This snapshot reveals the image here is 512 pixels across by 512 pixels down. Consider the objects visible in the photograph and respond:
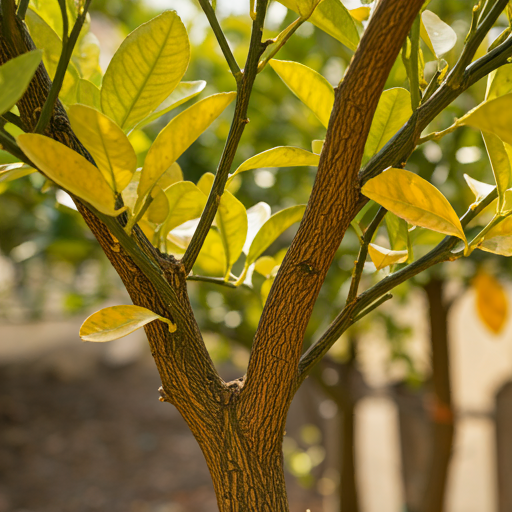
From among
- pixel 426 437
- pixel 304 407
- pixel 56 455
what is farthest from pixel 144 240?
pixel 56 455

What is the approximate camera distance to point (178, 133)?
170 millimetres

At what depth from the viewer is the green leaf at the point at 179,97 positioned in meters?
0.21

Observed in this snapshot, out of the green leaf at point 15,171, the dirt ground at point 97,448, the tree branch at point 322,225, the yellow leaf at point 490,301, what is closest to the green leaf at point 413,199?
the tree branch at point 322,225

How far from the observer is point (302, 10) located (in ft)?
0.61

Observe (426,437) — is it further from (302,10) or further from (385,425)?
(302,10)

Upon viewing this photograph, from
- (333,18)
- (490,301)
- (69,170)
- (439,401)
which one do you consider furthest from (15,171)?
(439,401)

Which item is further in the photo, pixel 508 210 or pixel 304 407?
pixel 304 407

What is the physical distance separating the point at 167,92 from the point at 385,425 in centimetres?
168

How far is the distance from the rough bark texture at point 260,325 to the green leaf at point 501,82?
6cm

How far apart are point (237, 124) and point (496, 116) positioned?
0.09 metres

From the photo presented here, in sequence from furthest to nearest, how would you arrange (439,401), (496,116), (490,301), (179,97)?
1. (439,401)
2. (490,301)
3. (179,97)
4. (496,116)

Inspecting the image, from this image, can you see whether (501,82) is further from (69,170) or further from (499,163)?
(69,170)

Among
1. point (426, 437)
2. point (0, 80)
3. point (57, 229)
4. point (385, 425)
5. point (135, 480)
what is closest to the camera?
point (0, 80)

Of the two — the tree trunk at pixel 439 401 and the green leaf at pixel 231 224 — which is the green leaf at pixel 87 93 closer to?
the green leaf at pixel 231 224
